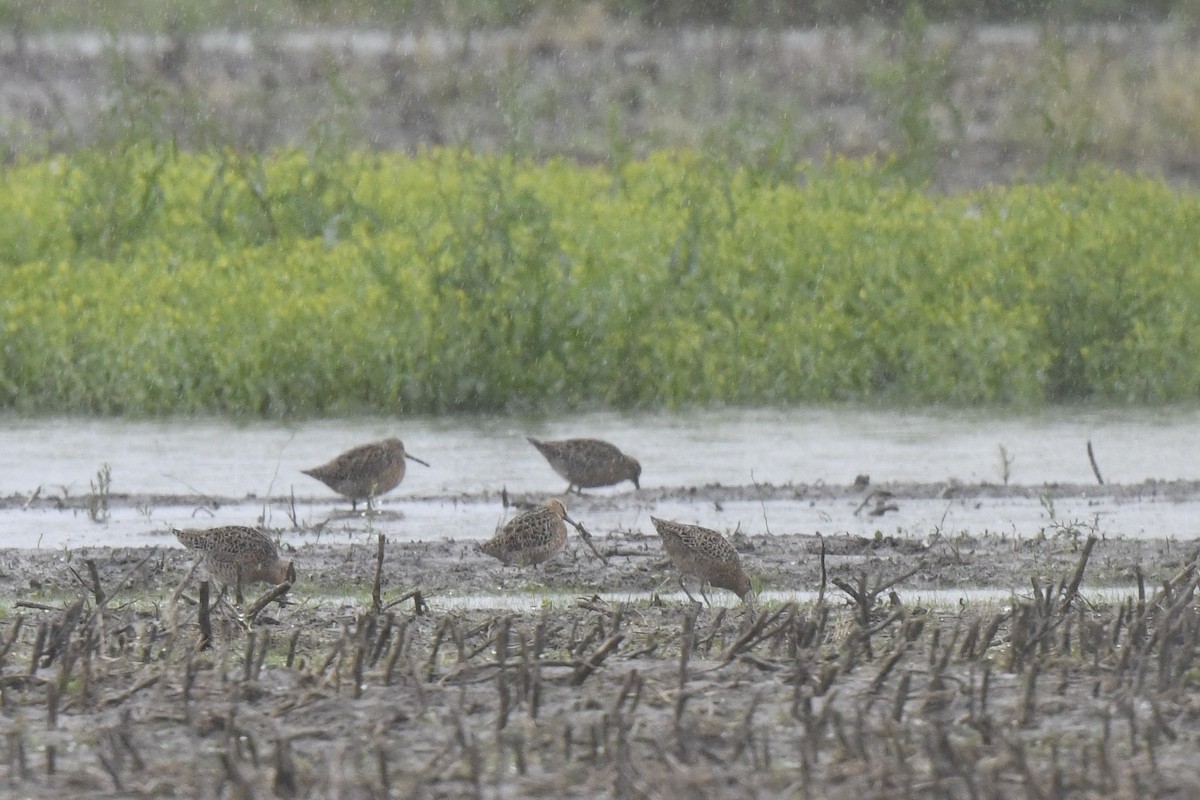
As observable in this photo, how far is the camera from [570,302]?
15.8 meters

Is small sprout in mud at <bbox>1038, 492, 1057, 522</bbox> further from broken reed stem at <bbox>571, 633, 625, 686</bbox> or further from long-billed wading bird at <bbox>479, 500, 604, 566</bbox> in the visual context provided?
broken reed stem at <bbox>571, 633, 625, 686</bbox>

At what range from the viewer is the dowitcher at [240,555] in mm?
7957

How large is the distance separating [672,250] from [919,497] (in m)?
5.95

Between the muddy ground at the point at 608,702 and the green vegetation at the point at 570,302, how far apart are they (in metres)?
7.73

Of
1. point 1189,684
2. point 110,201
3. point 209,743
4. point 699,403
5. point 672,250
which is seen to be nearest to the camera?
point 209,743

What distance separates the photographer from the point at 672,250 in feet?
55.1

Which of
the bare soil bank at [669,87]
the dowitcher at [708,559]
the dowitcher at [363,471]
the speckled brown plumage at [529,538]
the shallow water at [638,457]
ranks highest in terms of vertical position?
the bare soil bank at [669,87]

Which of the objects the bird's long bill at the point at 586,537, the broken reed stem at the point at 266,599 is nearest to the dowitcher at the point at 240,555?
the bird's long bill at the point at 586,537

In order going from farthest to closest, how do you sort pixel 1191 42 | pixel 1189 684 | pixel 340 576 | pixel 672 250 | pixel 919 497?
pixel 1191 42 → pixel 672 250 → pixel 919 497 → pixel 340 576 → pixel 1189 684

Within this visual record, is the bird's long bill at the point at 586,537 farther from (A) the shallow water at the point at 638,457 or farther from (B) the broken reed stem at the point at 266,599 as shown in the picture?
(B) the broken reed stem at the point at 266,599

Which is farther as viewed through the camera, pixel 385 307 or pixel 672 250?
pixel 672 250

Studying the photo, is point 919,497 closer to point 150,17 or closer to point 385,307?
point 385,307

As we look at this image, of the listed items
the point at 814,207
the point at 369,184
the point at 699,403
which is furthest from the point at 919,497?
the point at 369,184

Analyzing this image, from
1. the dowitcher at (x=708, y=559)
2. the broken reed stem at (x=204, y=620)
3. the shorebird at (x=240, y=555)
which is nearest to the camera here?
the broken reed stem at (x=204, y=620)
